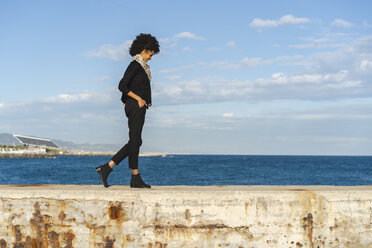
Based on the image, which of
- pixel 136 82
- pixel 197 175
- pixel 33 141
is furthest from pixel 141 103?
pixel 33 141

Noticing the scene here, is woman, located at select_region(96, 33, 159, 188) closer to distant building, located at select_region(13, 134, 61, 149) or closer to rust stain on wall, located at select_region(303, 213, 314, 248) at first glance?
rust stain on wall, located at select_region(303, 213, 314, 248)

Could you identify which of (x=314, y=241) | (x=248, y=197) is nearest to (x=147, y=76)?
(x=248, y=197)

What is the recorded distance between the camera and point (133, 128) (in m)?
4.89

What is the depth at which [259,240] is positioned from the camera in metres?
4.11

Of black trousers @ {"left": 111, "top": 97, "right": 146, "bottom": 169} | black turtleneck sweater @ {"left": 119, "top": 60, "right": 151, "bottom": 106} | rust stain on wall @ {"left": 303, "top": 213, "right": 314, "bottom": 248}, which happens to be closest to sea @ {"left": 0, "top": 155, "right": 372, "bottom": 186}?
black trousers @ {"left": 111, "top": 97, "right": 146, "bottom": 169}

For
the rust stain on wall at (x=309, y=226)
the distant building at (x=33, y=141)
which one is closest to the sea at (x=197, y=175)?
the rust stain on wall at (x=309, y=226)

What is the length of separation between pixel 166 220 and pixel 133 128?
1.30 m

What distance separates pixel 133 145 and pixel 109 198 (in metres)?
0.94

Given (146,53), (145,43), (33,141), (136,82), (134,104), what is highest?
(33,141)

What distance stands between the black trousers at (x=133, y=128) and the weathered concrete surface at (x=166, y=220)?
0.86m

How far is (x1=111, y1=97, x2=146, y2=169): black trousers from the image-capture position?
486 cm

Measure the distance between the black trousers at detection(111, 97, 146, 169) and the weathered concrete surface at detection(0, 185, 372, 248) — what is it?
0.86 metres

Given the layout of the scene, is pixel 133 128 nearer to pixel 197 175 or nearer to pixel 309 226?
pixel 309 226

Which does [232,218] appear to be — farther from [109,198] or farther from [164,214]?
[109,198]
